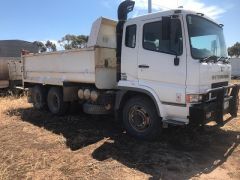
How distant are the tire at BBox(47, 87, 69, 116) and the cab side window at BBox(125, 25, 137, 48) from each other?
3.57 meters

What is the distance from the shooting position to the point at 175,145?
6.80m

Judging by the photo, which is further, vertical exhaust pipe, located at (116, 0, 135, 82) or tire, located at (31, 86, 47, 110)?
tire, located at (31, 86, 47, 110)

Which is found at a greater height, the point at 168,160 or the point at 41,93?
the point at 41,93

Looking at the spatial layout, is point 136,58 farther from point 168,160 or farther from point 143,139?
point 168,160

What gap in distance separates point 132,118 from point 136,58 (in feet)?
4.56

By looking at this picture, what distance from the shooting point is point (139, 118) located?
7184 millimetres

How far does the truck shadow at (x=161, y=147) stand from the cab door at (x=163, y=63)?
1.03m

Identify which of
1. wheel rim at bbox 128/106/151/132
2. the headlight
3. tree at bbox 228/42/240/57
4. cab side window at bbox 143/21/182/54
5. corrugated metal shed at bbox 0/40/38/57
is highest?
tree at bbox 228/42/240/57

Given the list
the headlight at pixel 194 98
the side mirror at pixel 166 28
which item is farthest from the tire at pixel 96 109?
the side mirror at pixel 166 28

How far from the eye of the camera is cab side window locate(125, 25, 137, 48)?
7148mm

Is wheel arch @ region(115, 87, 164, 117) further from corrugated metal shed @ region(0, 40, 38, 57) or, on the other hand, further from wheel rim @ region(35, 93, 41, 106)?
corrugated metal shed @ region(0, 40, 38, 57)

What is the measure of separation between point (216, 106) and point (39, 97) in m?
6.67

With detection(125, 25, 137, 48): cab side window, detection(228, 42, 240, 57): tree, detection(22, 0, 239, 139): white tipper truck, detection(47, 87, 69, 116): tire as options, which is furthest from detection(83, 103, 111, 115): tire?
detection(228, 42, 240, 57): tree

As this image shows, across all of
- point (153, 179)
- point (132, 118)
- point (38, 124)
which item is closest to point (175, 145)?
point (132, 118)
